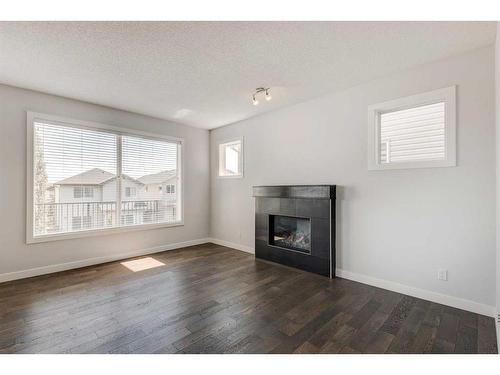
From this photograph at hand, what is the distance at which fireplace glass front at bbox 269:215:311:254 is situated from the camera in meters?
3.88

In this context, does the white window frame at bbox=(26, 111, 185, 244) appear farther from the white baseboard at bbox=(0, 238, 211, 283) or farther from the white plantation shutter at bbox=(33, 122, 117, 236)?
the white baseboard at bbox=(0, 238, 211, 283)

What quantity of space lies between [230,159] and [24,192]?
3445 mm

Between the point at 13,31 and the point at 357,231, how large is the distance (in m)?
4.15

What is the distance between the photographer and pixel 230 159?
17.9ft

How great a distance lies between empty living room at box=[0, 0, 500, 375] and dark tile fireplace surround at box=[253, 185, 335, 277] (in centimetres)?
3

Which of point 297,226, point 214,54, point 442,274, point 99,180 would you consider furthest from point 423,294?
point 99,180

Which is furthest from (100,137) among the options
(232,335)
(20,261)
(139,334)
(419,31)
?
(419,31)

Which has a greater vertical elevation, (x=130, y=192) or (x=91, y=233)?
(x=130, y=192)

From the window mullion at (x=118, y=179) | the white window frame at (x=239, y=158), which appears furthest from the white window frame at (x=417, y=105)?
the window mullion at (x=118, y=179)

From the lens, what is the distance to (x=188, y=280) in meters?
3.35

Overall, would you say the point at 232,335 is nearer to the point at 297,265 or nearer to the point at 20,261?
the point at 297,265

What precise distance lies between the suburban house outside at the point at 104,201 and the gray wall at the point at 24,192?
26cm

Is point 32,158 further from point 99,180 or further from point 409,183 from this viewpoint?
point 409,183

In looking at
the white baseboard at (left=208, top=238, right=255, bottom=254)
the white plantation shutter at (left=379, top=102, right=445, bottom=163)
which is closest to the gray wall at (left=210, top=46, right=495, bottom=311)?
the white plantation shutter at (left=379, top=102, right=445, bottom=163)
